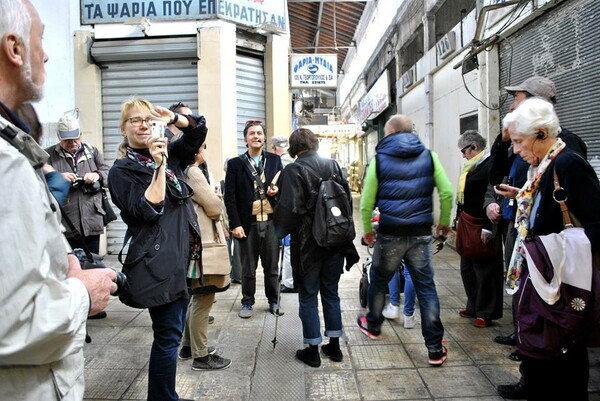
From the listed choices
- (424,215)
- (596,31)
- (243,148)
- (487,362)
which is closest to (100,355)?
(424,215)

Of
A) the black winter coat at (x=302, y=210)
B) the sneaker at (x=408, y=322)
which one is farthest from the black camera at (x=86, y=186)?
the sneaker at (x=408, y=322)

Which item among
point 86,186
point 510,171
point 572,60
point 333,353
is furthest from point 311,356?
point 572,60

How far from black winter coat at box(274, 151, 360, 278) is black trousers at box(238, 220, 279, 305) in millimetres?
1120

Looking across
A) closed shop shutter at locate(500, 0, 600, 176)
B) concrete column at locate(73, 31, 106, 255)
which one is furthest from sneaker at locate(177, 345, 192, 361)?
concrete column at locate(73, 31, 106, 255)

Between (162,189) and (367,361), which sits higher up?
(162,189)

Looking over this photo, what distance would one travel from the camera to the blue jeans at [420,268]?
12.2 ft

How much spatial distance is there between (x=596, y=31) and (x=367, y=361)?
394cm

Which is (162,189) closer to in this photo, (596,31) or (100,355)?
(100,355)

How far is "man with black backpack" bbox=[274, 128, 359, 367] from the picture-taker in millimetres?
3672

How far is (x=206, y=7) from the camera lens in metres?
7.57

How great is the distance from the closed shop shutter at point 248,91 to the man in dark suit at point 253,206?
331cm

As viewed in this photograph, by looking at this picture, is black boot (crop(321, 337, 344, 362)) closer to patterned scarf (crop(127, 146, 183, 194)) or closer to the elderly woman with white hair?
the elderly woman with white hair

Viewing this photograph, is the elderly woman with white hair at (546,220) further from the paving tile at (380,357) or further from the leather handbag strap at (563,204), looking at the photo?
the paving tile at (380,357)

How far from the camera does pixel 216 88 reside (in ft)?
24.8
